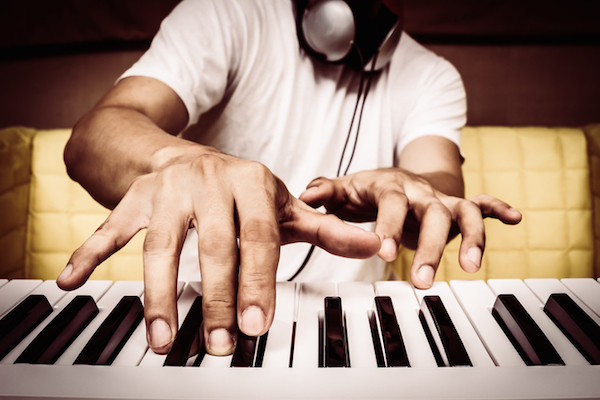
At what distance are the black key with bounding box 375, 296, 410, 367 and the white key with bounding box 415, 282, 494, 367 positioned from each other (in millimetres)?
57

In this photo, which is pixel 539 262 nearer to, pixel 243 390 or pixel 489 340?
pixel 489 340

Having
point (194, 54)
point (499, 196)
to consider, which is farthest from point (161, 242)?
point (499, 196)

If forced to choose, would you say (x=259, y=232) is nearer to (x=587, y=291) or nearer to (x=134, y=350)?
(x=134, y=350)

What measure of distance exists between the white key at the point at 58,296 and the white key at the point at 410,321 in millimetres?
357

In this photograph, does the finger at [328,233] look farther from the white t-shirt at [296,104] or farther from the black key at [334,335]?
the white t-shirt at [296,104]

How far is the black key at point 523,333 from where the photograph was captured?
0.34m

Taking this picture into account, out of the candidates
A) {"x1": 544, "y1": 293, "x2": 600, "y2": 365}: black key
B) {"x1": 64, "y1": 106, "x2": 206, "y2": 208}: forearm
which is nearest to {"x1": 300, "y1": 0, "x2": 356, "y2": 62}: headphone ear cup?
{"x1": 64, "y1": 106, "x2": 206, "y2": 208}: forearm

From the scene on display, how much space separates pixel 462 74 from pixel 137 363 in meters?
1.55

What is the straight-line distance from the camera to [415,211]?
1.92 ft

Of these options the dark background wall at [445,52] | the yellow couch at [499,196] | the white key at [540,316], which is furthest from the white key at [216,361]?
the dark background wall at [445,52]

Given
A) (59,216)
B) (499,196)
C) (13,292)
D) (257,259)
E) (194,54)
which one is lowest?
(59,216)

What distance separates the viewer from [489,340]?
0.38m

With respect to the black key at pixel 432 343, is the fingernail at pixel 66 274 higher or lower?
higher

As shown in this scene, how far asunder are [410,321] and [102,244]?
0.34 meters
